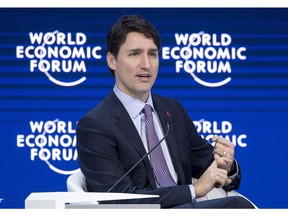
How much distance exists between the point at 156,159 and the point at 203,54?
5.52 ft

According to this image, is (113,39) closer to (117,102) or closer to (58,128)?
(117,102)

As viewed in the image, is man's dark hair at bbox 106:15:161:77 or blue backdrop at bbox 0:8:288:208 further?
blue backdrop at bbox 0:8:288:208

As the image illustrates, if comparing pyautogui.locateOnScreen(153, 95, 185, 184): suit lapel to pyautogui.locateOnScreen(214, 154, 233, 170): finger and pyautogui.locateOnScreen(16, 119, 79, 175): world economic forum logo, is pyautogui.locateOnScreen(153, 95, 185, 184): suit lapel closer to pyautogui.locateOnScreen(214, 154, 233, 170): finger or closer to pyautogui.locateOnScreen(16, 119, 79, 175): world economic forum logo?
pyautogui.locateOnScreen(214, 154, 233, 170): finger

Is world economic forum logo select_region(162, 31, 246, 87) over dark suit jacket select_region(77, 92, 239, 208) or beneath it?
over

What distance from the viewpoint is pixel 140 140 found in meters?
2.95

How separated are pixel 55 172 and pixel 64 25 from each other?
2.73 ft

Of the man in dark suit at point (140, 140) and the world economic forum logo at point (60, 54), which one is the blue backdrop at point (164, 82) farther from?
the man in dark suit at point (140, 140)

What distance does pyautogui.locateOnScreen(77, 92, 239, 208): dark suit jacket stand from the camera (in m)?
2.77

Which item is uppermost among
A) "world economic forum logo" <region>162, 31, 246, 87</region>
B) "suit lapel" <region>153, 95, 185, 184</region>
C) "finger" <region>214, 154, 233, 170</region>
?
"world economic forum logo" <region>162, 31, 246, 87</region>

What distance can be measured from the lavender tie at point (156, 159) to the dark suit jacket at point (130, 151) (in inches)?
1.6

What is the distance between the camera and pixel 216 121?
4.60 m

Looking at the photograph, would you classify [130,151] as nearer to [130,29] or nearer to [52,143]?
[130,29]

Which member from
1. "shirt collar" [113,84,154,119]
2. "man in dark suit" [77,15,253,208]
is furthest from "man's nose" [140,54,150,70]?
"shirt collar" [113,84,154,119]

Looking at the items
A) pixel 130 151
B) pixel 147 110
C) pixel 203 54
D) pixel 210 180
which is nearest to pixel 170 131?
pixel 147 110
